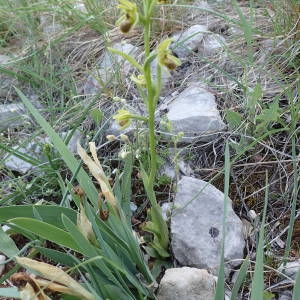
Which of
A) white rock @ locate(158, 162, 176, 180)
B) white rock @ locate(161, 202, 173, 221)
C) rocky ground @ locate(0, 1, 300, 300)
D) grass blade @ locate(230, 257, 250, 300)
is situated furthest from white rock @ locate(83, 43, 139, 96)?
grass blade @ locate(230, 257, 250, 300)

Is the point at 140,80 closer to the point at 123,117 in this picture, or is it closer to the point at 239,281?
the point at 123,117

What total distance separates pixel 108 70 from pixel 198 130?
54cm

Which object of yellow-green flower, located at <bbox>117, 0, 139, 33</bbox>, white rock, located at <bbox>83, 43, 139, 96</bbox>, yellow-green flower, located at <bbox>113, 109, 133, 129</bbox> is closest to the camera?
yellow-green flower, located at <bbox>117, 0, 139, 33</bbox>

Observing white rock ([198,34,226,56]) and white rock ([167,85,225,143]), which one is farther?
white rock ([198,34,226,56])

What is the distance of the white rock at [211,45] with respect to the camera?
79.5 inches

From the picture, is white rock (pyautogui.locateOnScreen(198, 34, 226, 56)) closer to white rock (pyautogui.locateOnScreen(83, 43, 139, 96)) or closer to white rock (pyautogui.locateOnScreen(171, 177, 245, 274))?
white rock (pyautogui.locateOnScreen(83, 43, 139, 96))

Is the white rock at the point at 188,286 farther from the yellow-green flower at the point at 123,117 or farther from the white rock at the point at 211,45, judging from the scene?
the white rock at the point at 211,45

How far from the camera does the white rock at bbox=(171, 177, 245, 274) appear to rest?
1310 mm

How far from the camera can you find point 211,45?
2084mm

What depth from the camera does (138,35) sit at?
2.27 metres

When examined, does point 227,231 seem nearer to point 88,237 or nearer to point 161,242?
point 161,242

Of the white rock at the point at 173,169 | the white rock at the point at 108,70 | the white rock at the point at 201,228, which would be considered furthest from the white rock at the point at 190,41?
the white rock at the point at 201,228

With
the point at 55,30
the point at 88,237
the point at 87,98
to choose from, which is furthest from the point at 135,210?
the point at 55,30

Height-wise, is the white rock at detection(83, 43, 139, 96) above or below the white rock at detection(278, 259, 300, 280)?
above
